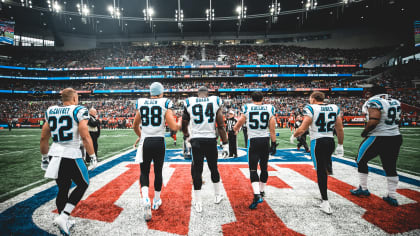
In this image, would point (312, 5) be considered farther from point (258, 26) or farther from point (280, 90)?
point (280, 90)

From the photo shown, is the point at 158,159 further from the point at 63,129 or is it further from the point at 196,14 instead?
the point at 196,14

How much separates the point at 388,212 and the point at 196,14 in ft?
141

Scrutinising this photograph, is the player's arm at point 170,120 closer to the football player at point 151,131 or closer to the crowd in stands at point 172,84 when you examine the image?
the football player at point 151,131

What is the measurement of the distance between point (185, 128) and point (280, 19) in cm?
4599

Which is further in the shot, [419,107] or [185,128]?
[419,107]

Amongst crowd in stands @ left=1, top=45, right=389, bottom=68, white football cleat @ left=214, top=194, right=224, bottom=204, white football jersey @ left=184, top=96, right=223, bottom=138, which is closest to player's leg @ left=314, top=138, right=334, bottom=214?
white football cleat @ left=214, top=194, right=224, bottom=204

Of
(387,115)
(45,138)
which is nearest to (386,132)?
(387,115)

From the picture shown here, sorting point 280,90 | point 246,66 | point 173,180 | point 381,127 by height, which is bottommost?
point 173,180

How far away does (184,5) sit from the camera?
3462 centimetres

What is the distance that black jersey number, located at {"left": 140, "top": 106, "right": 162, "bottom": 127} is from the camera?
3.04 metres

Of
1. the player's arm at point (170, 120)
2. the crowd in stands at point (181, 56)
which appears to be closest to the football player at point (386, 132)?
the player's arm at point (170, 120)

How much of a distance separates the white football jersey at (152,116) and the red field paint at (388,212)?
12.3 feet

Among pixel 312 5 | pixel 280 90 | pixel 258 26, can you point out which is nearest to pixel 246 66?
pixel 280 90

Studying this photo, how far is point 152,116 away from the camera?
3.04 meters
